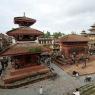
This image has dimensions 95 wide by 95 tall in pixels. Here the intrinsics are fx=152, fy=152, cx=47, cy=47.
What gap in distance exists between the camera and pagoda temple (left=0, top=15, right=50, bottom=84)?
61.4 ft

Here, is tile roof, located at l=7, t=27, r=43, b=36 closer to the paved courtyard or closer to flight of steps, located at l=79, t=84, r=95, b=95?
the paved courtyard

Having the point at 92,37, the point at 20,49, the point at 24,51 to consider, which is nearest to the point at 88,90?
the point at 24,51

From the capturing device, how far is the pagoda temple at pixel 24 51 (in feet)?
61.4

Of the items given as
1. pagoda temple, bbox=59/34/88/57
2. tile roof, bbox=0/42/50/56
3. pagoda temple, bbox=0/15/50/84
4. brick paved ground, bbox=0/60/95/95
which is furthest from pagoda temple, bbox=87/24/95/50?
tile roof, bbox=0/42/50/56

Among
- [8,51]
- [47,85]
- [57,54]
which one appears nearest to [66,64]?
[57,54]

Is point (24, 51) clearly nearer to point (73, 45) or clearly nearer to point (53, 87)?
point (53, 87)

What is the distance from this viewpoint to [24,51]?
19125 millimetres

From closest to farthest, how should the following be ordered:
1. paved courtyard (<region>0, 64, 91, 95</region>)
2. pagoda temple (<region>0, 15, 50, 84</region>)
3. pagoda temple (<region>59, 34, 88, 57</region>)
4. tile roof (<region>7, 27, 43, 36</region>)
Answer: paved courtyard (<region>0, 64, 91, 95</region>), pagoda temple (<region>0, 15, 50, 84</region>), tile roof (<region>7, 27, 43, 36</region>), pagoda temple (<region>59, 34, 88, 57</region>)

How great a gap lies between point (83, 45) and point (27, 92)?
19.6 m

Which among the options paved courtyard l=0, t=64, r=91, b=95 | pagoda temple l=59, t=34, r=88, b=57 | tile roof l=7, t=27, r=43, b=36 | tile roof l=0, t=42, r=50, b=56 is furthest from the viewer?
pagoda temple l=59, t=34, r=88, b=57

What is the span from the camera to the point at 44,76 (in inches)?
788

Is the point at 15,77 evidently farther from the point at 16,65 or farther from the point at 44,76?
the point at 44,76

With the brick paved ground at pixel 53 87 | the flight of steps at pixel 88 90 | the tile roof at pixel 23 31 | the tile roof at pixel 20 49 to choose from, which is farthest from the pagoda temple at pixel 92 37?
the flight of steps at pixel 88 90

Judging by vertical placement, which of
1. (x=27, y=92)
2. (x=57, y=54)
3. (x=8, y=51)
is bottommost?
(x=27, y=92)
